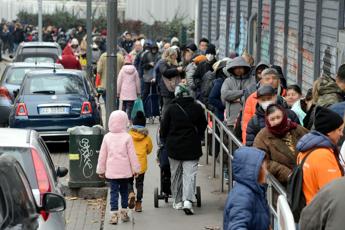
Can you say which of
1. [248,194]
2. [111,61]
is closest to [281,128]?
[248,194]

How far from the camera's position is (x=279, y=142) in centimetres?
995

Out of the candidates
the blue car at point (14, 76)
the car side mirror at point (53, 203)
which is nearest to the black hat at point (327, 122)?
the car side mirror at point (53, 203)

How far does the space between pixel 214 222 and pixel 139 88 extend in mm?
9957

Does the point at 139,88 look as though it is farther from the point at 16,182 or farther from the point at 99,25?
the point at 99,25

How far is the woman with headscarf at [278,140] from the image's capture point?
9.85 m

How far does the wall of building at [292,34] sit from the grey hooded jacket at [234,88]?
4.61 ft

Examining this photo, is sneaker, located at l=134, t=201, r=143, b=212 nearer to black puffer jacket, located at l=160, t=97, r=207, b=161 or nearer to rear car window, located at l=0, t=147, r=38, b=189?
black puffer jacket, located at l=160, t=97, r=207, b=161

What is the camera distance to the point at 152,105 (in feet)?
77.9

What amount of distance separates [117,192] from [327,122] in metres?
4.46

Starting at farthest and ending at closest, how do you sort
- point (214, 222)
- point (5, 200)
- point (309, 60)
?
1. point (309, 60)
2. point (214, 222)
3. point (5, 200)

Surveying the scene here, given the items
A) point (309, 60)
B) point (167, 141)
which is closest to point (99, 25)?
point (309, 60)

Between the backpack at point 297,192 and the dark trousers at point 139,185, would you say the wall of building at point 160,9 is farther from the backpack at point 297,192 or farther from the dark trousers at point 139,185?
the backpack at point 297,192

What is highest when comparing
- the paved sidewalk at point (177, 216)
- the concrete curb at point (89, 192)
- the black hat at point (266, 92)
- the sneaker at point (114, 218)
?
the black hat at point (266, 92)

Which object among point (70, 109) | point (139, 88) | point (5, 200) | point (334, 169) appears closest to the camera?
point (5, 200)
